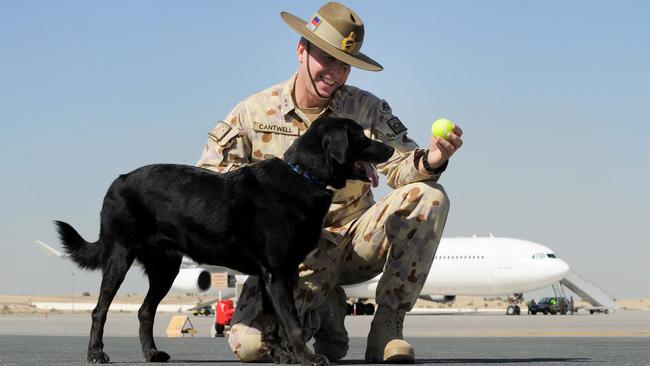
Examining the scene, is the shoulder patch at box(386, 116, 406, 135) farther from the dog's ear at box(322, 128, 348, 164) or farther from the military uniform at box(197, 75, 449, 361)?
the dog's ear at box(322, 128, 348, 164)

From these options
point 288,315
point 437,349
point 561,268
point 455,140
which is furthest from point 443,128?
point 561,268

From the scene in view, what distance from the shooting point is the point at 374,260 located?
588cm

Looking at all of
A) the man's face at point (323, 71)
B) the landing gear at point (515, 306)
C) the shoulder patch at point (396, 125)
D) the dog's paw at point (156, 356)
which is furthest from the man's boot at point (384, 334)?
the landing gear at point (515, 306)

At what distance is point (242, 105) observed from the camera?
6.04m

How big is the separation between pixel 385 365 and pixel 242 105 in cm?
175

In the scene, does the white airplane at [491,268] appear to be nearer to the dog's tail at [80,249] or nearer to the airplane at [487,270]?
the airplane at [487,270]

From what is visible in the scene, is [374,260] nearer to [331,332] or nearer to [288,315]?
[331,332]

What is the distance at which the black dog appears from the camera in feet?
15.6

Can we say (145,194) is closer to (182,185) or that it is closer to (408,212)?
(182,185)

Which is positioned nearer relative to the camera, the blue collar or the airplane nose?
the blue collar

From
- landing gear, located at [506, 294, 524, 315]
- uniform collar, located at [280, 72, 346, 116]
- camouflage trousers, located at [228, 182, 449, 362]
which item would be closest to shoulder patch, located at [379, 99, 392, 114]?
uniform collar, located at [280, 72, 346, 116]

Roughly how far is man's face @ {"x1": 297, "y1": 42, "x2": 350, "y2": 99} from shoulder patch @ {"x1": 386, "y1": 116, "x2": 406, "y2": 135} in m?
0.37

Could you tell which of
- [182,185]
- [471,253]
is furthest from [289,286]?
[471,253]

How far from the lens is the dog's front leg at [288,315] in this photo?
466 centimetres
